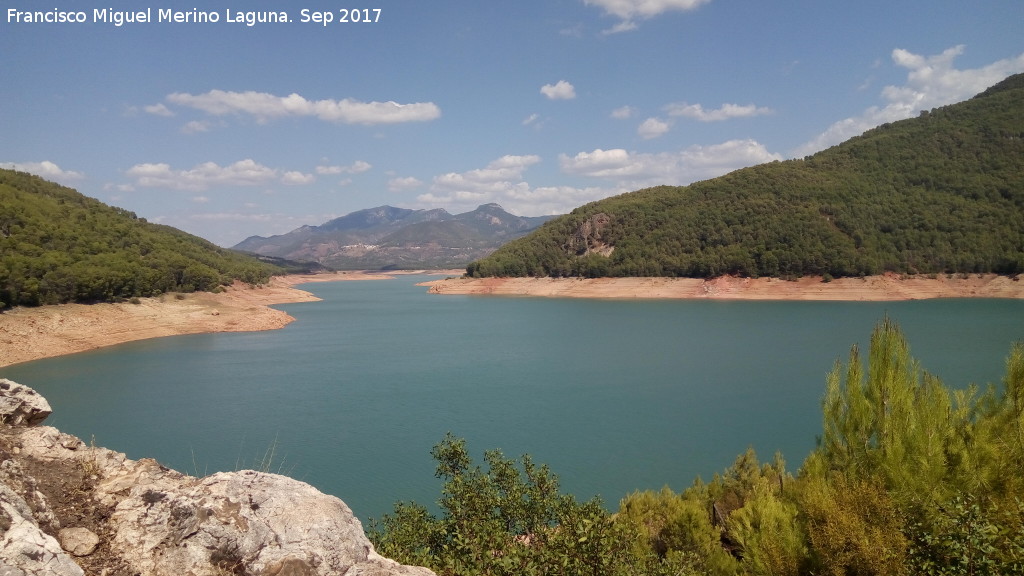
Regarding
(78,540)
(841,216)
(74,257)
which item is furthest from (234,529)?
(841,216)

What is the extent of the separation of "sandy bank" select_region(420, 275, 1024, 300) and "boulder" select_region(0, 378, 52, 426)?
5882cm

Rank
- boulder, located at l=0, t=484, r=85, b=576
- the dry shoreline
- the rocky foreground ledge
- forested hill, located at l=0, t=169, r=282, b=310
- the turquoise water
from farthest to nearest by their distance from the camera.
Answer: forested hill, located at l=0, t=169, r=282, b=310, the dry shoreline, the turquoise water, the rocky foreground ledge, boulder, located at l=0, t=484, r=85, b=576

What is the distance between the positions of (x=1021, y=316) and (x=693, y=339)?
2342 centimetres

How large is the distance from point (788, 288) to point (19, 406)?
199ft

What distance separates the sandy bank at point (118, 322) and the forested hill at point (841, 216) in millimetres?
40432

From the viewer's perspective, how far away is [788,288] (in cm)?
5691

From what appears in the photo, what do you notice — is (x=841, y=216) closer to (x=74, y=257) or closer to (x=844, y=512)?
(x=844, y=512)

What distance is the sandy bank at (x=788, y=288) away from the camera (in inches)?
2062

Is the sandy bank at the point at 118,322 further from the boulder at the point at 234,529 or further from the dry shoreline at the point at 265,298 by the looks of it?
the boulder at the point at 234,529

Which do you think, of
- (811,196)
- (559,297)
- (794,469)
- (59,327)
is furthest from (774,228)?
(59,327)

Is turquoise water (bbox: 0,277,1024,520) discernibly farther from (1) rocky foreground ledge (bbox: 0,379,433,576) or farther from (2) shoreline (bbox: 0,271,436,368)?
(1) rocky foreground ledge (bbox: 0,379,433,576)

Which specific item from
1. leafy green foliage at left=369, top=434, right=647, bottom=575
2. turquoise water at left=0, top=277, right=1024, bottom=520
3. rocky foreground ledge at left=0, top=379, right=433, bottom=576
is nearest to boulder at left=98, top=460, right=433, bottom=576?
rocky foreground ledge at left=0, top=379, right=433, bottom=576

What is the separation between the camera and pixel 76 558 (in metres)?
3.29

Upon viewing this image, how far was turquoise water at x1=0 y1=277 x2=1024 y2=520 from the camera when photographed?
15562 mm
